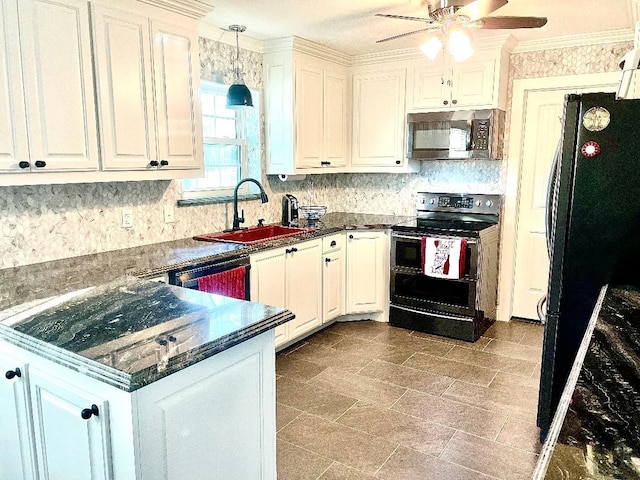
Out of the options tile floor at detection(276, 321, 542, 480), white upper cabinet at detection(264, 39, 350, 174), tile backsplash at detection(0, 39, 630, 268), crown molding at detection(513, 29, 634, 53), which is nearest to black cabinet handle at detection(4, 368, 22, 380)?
tile backsplash at detection(0, 39, 630, 268)

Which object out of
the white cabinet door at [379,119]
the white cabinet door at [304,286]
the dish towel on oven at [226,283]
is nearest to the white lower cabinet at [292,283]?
the white cabinet door at [304,286]

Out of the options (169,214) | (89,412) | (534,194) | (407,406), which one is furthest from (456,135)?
(89,412)

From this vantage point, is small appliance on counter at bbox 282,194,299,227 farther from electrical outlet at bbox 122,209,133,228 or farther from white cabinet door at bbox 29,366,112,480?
white cabinet door at bbox 29,366,112,480

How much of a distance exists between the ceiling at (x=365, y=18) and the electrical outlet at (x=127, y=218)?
1.39 m

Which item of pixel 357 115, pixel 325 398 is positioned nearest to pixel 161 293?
pixel 325 398

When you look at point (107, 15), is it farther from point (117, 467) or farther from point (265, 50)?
point (117, 467)

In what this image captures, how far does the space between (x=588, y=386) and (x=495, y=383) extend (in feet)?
7.48

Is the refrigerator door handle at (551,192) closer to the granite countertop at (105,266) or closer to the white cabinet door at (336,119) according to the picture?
the granite countertop at (105,266)

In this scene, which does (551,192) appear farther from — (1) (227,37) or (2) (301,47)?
(1) (227,37)

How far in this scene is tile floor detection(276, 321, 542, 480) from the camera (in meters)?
2.33

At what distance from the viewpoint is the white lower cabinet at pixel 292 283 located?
3.28 meters

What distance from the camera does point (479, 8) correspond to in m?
2.41

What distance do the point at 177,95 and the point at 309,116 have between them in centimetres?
142

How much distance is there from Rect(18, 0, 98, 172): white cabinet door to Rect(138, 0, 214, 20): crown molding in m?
0.46
